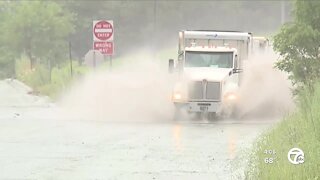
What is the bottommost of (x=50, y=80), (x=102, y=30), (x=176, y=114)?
(x=50, y=80)

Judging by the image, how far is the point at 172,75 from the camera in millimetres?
23391

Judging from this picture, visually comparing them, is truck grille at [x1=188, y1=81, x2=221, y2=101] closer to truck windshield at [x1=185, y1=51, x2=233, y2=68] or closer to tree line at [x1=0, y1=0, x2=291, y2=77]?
truck windshield at [x1=185, y1=51, x2=233, y2=68]

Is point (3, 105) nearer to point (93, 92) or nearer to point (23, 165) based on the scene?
point (93, 92)

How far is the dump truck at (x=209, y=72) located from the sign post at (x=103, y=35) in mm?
3215

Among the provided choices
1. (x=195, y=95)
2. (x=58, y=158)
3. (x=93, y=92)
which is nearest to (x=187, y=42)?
(x=195, y=95)

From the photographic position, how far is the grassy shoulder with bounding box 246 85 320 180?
8312mm

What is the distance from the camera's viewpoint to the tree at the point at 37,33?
6009 centimetres

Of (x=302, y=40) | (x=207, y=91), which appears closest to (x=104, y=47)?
(x=207, y=91)

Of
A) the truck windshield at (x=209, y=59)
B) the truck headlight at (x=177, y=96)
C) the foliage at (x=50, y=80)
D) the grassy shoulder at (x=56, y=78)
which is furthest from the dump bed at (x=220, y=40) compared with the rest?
the foliage at (x=50, y=80)

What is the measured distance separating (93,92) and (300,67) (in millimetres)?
10566

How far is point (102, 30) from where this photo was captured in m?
26.1

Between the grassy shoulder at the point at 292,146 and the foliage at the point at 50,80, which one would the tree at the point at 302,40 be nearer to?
the grassy shoulder at the point at 292,146

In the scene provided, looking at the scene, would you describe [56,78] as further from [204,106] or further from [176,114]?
[204,106]

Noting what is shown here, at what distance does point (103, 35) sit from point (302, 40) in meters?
9.91
